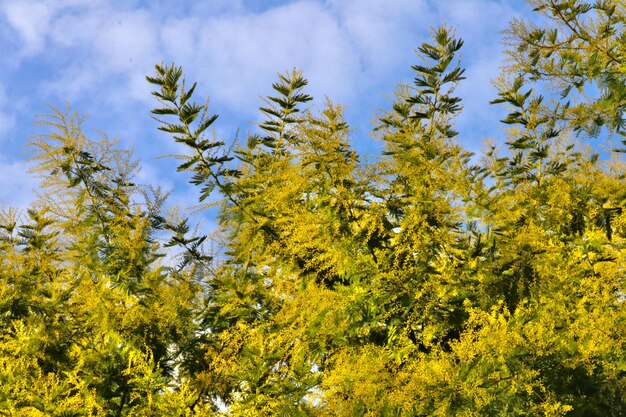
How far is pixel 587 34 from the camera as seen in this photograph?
21.6 ft

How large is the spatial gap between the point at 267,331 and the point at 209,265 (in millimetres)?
1663

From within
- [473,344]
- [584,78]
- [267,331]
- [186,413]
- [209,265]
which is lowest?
[186,413]

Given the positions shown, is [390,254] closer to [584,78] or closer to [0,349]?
[584,78]

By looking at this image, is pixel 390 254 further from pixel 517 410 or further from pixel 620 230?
pixel 620 230

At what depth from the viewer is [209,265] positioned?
792cm

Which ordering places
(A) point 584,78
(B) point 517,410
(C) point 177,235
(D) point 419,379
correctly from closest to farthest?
(D) point 419,379, (B) point 517,410, (A) point 584,78, (C) point 177,235

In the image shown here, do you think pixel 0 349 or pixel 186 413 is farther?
pixel 0 349

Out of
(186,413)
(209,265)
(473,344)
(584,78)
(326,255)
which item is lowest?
(186,413)

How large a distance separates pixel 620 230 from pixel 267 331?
3.72m

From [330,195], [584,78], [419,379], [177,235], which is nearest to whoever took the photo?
[419,379]

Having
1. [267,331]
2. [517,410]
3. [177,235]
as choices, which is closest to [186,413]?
[267,331]

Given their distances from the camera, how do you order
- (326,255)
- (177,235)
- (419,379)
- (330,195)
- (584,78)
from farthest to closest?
(177,235), (584,78), (330,195), (326,255), (419,379)

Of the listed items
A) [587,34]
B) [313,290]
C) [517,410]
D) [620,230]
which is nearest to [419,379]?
[517,410]

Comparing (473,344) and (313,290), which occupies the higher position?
(313,290)
